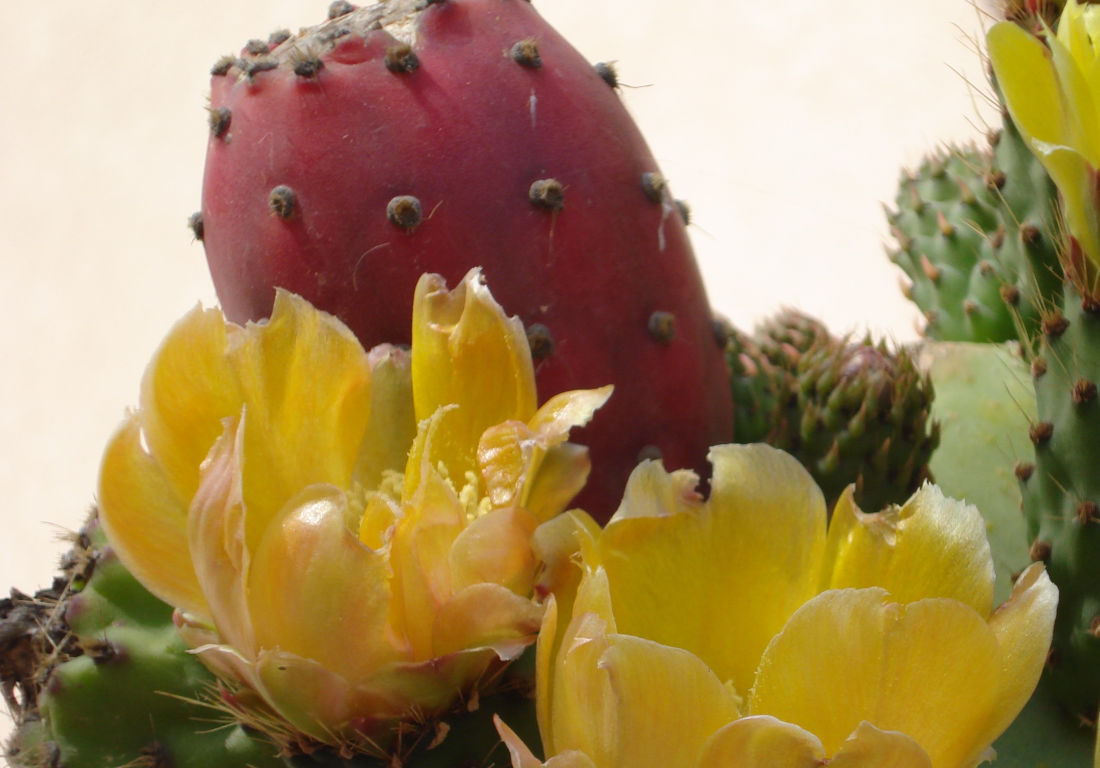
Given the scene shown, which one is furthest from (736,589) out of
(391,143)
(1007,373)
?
(1007,373)

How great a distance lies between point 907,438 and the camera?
42 cm

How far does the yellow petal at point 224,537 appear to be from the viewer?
0.25 meters

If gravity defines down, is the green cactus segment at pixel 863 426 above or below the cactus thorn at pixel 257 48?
below

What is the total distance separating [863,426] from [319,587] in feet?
0.73

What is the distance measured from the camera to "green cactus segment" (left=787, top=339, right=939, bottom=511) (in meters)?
0.41

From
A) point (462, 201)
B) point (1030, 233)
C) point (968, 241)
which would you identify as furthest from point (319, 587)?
point (968, 241)

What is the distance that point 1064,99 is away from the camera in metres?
0.29

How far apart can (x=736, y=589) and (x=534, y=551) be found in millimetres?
47

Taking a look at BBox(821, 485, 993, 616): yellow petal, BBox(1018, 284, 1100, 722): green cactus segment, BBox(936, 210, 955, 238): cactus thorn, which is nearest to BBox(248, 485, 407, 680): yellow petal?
BBox(821, 485, 993, 616): yellow petal

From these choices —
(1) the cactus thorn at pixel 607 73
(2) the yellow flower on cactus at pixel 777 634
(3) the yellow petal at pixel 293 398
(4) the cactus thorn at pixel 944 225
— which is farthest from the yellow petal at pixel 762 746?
(4) the cactus thorn at pixel 944 225

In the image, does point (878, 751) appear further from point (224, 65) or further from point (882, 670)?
point (224, 65)

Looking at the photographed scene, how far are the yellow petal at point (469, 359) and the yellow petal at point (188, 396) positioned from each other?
0.14ft

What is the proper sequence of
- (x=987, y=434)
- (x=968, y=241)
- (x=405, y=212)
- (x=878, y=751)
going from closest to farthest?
(x=878, y=751) → (x=405, y=212) → (x=987, y=434) → (x=968, y=241)

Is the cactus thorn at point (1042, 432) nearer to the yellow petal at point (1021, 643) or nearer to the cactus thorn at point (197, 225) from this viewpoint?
the yellow petal at point (1021, 643)
